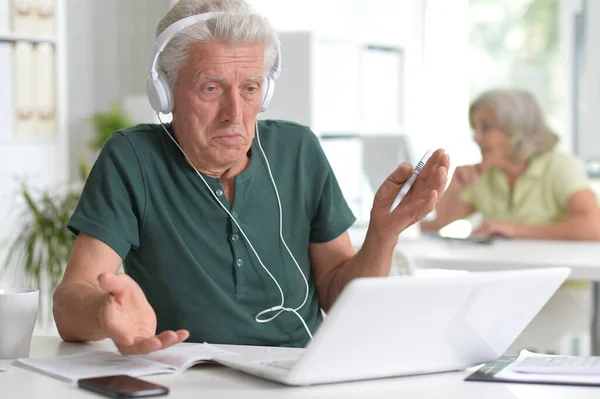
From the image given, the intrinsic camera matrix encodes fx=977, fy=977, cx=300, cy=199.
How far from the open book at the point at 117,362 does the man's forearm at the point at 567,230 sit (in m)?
2.32

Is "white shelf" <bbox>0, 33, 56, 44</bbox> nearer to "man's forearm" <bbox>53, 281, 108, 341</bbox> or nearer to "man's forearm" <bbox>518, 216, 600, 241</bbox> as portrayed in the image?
"man's forearm" <bbox>518, 216, 600, 241</bbox>

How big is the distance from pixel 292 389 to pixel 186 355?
22 centimetres

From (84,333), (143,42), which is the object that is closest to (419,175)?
(84,333)

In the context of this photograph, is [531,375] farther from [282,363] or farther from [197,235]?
[197,235]

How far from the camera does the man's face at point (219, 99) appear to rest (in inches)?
65.9

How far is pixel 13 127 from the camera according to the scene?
411 centimetres

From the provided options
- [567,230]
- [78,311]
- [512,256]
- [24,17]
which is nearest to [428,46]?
[567,230]

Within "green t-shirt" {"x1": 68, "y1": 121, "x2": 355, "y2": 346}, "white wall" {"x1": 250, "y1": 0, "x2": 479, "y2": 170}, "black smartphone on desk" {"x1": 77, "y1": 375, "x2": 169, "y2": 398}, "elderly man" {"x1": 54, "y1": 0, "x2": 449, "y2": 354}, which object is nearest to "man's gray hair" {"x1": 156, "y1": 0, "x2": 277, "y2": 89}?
"elderly man" {"x1": 54, "y1": 0, "x2": 449, "y2": 354}

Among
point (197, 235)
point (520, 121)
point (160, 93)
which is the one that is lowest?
point (197, 235)

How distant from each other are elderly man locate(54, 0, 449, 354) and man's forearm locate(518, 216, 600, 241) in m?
1.90

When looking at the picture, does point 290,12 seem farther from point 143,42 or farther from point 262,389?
point 262,389

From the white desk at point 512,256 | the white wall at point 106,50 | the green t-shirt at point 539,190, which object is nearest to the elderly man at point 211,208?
the white desk at point 512,256

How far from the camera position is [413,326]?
1.20 meters

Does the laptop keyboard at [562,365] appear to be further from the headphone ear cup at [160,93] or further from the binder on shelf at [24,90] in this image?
the binder on shelf at [24,90]
